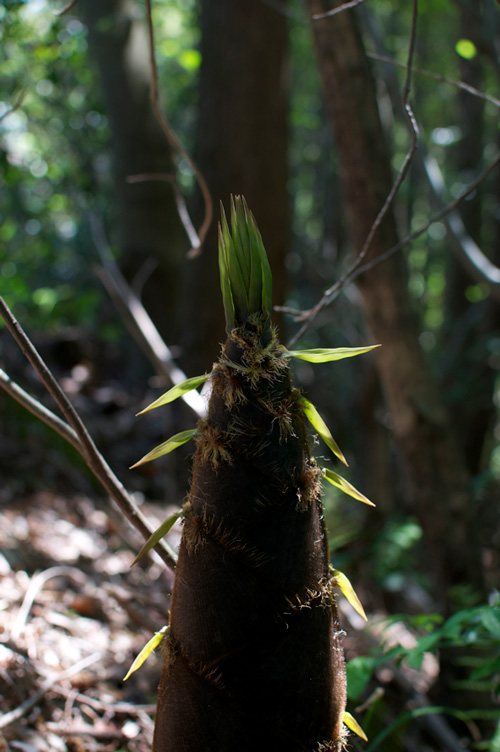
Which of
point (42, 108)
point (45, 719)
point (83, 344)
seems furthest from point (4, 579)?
point (42, 108)

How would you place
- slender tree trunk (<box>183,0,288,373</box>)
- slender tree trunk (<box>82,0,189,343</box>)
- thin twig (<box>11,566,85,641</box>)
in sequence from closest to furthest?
1. thin twig (<box>11,566,85,641</box>)
2. slender tree trunk (<box>183,0,288,373</box>)
3. slender tree trunk (<box>82,0,189,343</box>)

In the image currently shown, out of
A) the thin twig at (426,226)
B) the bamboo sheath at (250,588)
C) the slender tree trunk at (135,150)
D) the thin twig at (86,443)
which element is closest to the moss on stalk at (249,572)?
the bamboo sheath at (250,588)

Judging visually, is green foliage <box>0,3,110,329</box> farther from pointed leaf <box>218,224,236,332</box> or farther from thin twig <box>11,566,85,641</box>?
thin twig <box>11,566,85,641</box>

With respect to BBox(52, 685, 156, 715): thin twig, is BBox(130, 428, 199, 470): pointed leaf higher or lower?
higher

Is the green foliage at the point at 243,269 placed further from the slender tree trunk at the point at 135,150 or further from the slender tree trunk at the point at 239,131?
the slender tree trunk at the point at 135,150

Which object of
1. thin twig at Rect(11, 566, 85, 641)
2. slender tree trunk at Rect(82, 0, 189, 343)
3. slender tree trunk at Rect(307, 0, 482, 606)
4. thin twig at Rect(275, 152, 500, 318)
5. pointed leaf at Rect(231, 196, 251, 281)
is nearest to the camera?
pointed leaf at Rect(231, 196, 251, 281)

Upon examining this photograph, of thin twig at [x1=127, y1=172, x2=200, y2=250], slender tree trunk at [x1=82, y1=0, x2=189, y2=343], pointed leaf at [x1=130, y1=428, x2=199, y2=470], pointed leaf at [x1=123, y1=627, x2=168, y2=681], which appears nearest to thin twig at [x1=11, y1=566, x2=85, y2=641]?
pointed leaf at [x1=123, y1=627, x2=168, y2=681]
